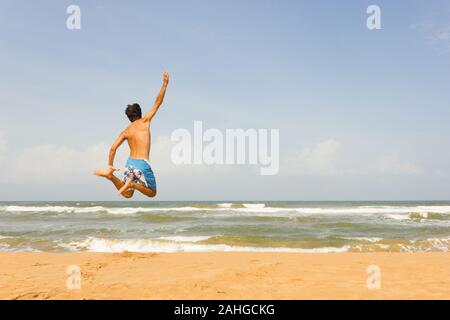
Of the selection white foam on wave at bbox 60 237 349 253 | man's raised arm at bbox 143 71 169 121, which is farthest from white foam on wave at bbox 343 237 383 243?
man's raised arm at bbox 143 71 169 121

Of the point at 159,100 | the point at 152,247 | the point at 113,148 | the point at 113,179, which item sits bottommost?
the point at 152,247

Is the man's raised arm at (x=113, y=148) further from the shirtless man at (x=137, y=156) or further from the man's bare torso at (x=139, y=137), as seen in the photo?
the man's bare torso at (x=139, y=137)

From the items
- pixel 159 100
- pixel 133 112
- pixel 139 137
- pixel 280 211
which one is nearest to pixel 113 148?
pixel 139 137

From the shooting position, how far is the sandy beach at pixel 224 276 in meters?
7.54

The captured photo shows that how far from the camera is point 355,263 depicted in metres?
10.8

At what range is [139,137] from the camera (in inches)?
204

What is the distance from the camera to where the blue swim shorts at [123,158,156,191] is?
5188 mm

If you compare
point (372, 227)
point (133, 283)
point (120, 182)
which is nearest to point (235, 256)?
point (133, 283)

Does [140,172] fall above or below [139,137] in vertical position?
below

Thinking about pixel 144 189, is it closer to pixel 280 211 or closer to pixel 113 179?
pixel 113 179

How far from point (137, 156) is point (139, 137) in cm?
30
